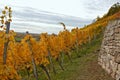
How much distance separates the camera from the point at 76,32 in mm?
49750

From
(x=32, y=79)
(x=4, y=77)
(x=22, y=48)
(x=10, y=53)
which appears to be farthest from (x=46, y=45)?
(x=4, y=77)

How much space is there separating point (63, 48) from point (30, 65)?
858 cm

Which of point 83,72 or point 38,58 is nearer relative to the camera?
point 83,72

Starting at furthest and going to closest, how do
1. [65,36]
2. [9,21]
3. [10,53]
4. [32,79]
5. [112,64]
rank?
[65,36]
[32,79]
[10,53]
[112,64]
[9,21]

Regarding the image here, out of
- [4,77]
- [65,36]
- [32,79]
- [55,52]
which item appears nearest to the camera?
[4,77]

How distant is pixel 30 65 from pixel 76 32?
22.0m

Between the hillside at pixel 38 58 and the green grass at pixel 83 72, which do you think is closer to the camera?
the hillside at pixel 38 58

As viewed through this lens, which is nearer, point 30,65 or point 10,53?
point 10,53

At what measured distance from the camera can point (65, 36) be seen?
3912cm

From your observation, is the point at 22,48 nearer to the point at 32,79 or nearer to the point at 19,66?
the point at 19,66

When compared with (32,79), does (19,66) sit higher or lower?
higher

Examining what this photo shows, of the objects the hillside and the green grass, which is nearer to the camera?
the hillside

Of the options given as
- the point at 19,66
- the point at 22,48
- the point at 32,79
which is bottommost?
the point at 32,79

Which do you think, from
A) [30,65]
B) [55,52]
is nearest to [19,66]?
[30,65]
